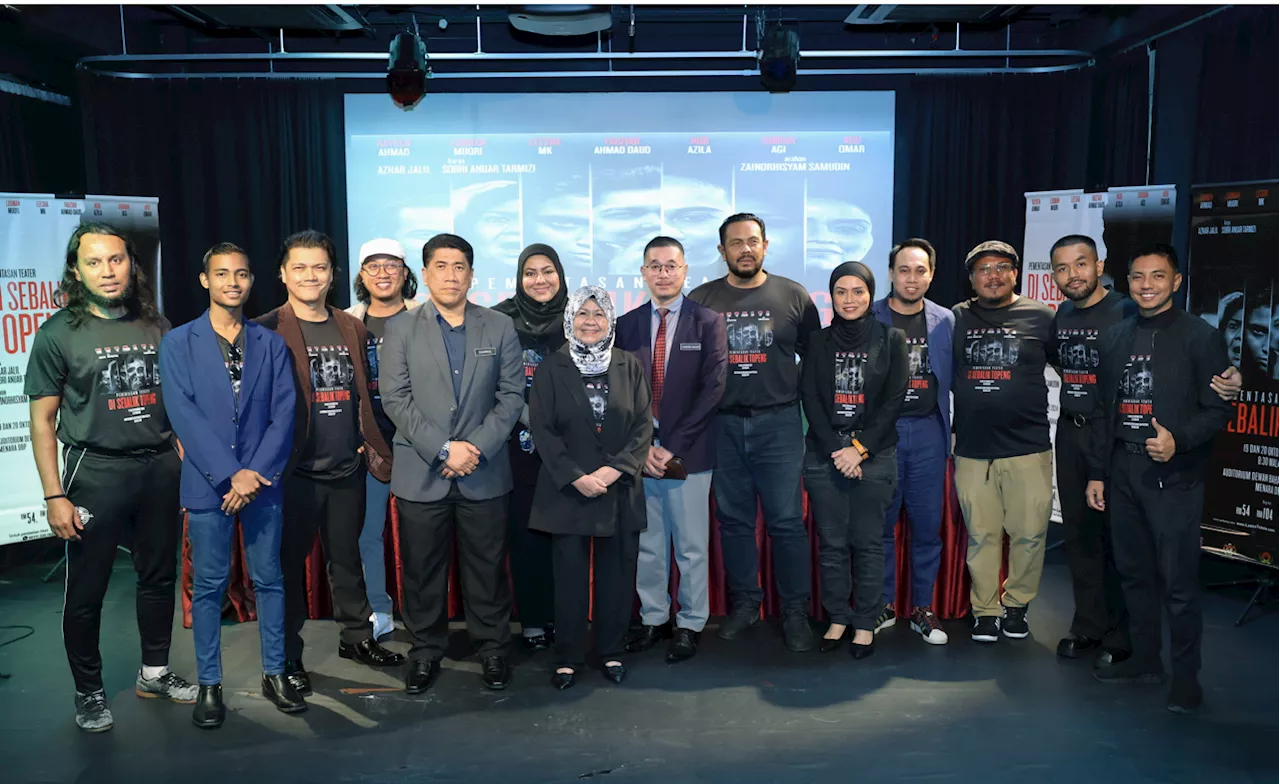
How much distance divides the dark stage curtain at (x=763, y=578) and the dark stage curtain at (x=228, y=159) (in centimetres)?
266

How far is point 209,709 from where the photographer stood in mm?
3018

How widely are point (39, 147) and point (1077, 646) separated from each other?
6.39 meters

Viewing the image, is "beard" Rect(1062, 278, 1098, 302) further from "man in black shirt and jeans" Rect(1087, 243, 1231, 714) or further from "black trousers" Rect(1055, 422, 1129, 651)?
"black trousers" Rect(1055, 422, 1129, 651)

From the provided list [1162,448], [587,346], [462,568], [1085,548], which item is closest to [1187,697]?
[1085,548]

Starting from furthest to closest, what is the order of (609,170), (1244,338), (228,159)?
(228,159), (609,170), (1244,338)

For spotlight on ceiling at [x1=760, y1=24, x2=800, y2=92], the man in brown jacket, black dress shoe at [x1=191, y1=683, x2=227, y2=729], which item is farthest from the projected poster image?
black dress shoe at [x1=191, y1=683, x2=227, y2=729]

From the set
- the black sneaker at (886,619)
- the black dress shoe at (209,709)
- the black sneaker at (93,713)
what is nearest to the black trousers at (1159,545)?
the black sneaker at (886,619)

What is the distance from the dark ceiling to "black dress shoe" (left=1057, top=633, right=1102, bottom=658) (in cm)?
378

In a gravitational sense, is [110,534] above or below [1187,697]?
above

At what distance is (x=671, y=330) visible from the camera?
3.65 metres

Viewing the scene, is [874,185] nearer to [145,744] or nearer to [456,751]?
[456,751]

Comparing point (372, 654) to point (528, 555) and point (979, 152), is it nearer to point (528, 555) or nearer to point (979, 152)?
point (528, 555)

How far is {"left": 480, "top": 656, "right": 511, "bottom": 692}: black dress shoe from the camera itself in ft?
10.8

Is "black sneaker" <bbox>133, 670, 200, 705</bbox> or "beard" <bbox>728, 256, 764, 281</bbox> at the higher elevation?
"beard" <bbox>728, 256, 764, 281</bbox>
